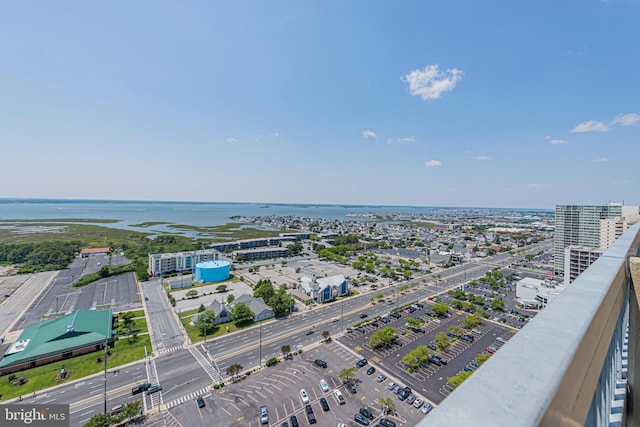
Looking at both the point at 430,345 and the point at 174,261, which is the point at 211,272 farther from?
the point at 430,345

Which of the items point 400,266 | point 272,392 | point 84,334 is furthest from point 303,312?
point 400,266

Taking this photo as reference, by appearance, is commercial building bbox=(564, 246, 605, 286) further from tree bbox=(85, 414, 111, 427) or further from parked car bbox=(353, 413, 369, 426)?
tree bbox=(85, 414, 111, 427)

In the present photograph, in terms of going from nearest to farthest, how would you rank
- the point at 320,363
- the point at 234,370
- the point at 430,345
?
the point at 234,370
the point at 320,363
the point at 430,345

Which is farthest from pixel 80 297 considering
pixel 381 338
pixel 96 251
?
pixel 381 338

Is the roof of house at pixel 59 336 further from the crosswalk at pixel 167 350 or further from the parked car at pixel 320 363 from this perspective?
the parked car at pixel 320 363

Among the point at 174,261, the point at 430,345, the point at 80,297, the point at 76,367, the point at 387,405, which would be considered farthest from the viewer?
the point at 174,261

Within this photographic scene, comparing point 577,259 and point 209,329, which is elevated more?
point 577,259

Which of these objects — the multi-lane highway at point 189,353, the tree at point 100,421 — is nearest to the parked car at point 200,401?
the multi-lane highway at point 189,353
